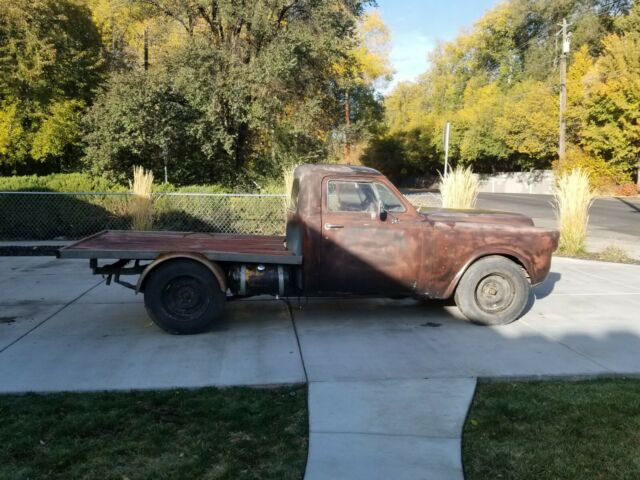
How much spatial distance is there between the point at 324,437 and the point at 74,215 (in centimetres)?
1100

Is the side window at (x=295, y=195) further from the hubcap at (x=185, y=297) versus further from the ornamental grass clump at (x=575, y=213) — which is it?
the ornamental grass clump at (x=575, y=213)

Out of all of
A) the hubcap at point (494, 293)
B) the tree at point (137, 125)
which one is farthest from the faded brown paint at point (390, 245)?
the tree at point (137, 125)

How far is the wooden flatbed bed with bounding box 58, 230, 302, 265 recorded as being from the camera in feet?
19.4

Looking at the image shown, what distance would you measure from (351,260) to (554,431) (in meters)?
2.95

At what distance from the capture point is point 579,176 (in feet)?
39.5

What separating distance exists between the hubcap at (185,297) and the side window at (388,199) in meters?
2.27

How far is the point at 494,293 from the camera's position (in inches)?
259

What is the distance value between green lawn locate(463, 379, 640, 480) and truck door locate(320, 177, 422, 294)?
6.54 feet

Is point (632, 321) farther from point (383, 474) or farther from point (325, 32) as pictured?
point (325, 32)

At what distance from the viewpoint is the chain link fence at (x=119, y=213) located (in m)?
12.7

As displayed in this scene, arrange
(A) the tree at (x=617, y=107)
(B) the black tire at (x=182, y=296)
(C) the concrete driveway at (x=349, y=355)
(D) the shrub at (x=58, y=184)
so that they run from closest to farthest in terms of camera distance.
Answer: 1. (C) the concrete driveway at (x=349, y=355)
2. (B) the black tire at (x=182, y=296)
3. (D) the shrub at (x=58, y=184)
4. (A) the tree at (x=617, y=107)

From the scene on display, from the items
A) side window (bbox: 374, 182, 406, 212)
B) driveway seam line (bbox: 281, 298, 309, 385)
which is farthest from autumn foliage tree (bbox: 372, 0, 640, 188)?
driveway seam line (bbox: 281, 298, 309, 385)

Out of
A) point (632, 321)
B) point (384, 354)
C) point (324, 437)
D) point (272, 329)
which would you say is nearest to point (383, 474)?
point (324, 437)

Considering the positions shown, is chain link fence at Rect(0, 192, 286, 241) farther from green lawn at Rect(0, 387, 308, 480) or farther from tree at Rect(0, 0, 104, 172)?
green lawn at Rect(0, 387, 308, 480)
